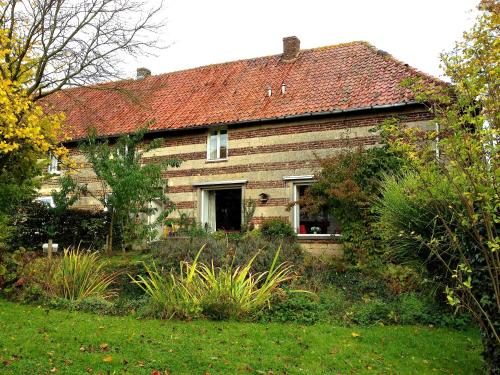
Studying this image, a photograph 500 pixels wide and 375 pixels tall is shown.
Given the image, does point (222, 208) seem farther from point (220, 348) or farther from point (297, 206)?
point (220, 348)

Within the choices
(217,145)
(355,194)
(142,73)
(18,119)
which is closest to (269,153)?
(217,145)

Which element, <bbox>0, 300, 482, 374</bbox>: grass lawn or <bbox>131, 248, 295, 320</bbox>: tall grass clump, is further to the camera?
<bbox>131, 248, 295, 320</bbox>: tall grass clump

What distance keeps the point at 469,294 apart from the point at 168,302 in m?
4.92

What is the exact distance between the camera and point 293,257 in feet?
35.4

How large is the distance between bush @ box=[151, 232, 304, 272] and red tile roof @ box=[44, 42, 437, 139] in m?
5.90

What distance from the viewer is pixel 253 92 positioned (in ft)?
59.4

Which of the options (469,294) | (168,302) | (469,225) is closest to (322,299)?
(168,302)

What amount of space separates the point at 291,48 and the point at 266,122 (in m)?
4.90

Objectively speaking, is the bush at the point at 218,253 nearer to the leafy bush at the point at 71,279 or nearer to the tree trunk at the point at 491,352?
the leafy bush at the point at 71,279

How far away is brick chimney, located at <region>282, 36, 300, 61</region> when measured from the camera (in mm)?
19281

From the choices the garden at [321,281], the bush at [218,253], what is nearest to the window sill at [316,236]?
the garden at [321,281]

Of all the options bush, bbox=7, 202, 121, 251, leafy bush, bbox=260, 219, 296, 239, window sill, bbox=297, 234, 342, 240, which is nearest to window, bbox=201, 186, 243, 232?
leafy bush, bbox=260, 219, 296, 239

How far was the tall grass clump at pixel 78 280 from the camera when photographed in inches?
369

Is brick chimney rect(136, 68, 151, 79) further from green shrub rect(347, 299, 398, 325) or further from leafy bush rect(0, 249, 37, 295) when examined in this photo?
green shrub rect(347, 299, 398, 325)
